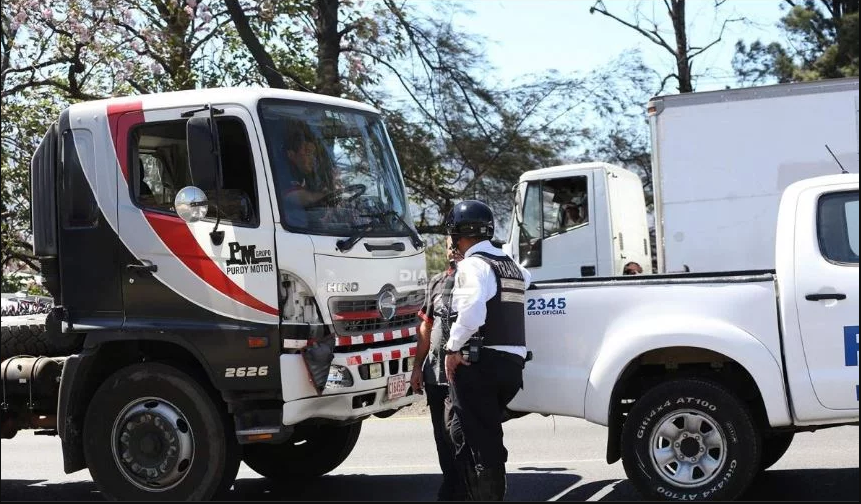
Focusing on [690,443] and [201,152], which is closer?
[690,443]

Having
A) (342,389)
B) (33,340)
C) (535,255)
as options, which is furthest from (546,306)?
(535,255)

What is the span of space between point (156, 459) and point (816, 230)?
4.32 metres

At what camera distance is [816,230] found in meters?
6.71

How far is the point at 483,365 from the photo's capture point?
630 centimetres

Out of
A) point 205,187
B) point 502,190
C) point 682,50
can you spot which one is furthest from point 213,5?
point 205,187

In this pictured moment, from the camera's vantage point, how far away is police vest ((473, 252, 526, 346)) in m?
6.34

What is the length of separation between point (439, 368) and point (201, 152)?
1.96 m

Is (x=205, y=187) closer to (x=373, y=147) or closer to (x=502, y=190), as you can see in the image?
(x=373, y=147)

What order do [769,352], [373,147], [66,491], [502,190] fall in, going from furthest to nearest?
[502,190] → [66,491] → [373,147] → [769,352]

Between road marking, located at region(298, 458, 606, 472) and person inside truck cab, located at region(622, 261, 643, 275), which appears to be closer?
road marking, located at region(298, 458, 606, 472)

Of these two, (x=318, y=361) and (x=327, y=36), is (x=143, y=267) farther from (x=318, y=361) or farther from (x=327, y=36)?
(x=327, y=36)

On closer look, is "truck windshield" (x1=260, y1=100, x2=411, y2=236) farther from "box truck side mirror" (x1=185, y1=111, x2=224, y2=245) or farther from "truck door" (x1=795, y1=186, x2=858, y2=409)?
"truck door" (x1=795, y1=186, x2=858, y2=409)

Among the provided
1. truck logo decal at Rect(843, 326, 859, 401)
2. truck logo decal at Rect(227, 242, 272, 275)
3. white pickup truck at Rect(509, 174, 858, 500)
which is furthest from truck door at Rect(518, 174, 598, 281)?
truck logo decal at Rect(843, 326, 859, 401)

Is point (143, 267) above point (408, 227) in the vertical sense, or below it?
below
